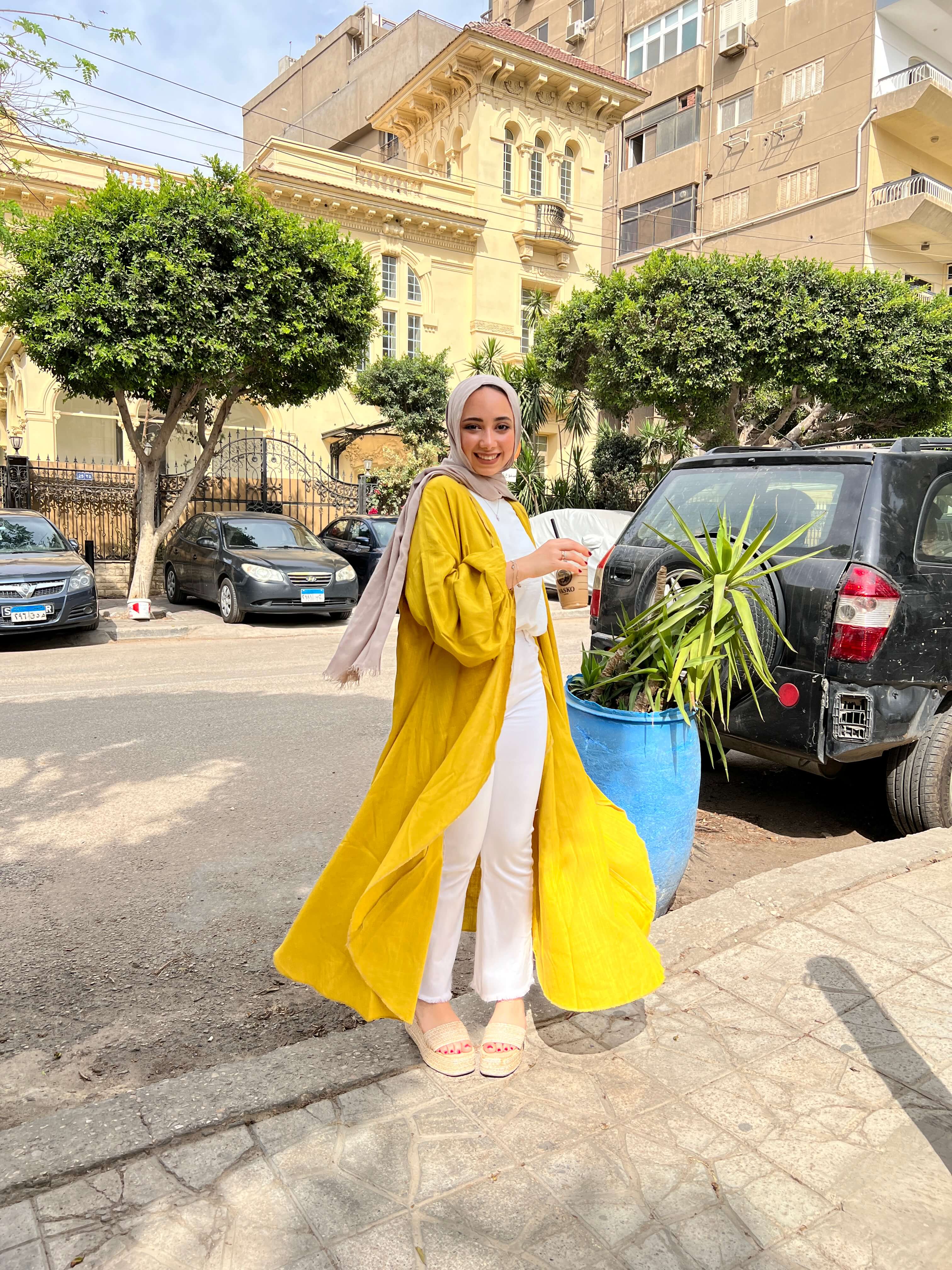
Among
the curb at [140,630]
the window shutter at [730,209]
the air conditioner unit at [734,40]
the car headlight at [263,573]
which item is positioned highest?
the air conditioner unit at [734,40]

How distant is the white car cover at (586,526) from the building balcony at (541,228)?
17837 millimetres

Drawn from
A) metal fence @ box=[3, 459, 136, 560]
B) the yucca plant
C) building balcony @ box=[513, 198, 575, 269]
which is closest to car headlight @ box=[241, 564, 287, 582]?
metal fence @ box=[3, 459, 136, 560]

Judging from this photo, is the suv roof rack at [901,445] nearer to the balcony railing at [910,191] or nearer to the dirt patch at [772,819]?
the dirt patch at [772,819]

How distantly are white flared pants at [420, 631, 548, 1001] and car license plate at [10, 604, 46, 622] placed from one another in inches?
382

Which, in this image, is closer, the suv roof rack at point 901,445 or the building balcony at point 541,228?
the suv roof rack at point 901,445

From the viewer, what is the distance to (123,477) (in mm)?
19016

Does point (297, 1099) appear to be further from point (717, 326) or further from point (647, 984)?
point (717, 326)

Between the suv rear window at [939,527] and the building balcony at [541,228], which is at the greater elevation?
the building balcony at [541,228]

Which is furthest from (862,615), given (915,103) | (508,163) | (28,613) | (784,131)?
(784,131)

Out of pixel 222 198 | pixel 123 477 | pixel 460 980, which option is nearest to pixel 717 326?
pixel 222 198

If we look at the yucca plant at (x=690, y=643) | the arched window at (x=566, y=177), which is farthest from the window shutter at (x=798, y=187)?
the yucca plant at (x=690, y=643)

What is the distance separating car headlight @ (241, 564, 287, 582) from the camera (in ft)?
43.5

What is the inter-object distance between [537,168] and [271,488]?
64.4 ft

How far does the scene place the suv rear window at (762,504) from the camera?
170 inches
